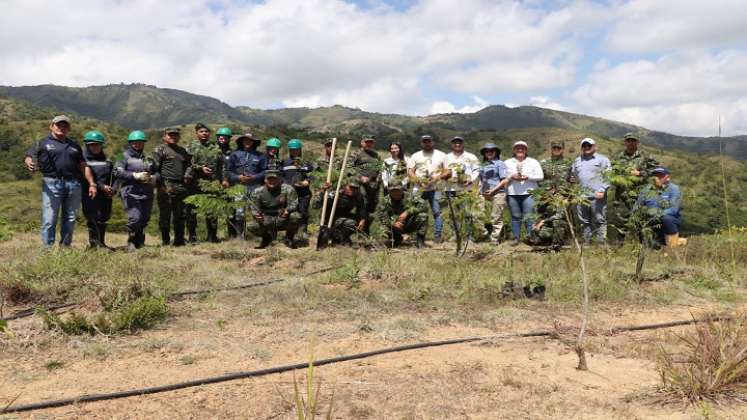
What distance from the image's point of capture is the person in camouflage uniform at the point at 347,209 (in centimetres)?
819

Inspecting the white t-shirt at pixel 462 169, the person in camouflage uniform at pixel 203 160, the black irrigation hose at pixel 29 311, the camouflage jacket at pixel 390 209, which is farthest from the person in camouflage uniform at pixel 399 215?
the black irrigation hose at pixel 29 311

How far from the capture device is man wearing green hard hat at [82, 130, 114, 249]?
7.34m

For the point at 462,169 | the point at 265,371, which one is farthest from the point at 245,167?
the point at 265,371

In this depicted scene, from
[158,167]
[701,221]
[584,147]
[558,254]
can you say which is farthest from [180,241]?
[701,221]

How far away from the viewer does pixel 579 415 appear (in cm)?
290

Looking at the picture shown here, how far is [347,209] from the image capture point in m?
8.38

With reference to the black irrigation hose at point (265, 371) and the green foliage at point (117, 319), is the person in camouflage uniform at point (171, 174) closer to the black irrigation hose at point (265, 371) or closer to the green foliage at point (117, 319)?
the green foliage at point (117, 319)

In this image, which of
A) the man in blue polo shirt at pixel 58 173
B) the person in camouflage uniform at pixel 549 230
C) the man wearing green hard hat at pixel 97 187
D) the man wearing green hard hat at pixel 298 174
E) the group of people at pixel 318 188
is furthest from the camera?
the man wearing green hard hat at pixel 298 174

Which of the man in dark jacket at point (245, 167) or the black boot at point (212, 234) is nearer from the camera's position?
the man in dark jacket at point (245, 167)

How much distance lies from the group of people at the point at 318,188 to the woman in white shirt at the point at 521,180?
0.06 ft

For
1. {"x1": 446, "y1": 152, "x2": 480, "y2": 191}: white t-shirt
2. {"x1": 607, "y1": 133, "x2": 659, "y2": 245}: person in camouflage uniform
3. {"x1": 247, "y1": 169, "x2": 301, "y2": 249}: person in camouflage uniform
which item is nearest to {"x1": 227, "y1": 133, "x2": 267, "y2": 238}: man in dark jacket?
{"x1": 247, "y1": 169, "x2": 301, "y2": 249}: person in camouflage uniform

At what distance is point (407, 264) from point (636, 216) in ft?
8.82

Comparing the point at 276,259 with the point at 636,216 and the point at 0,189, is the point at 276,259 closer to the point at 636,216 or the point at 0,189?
the point at 636,216

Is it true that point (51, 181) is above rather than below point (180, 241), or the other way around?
above
